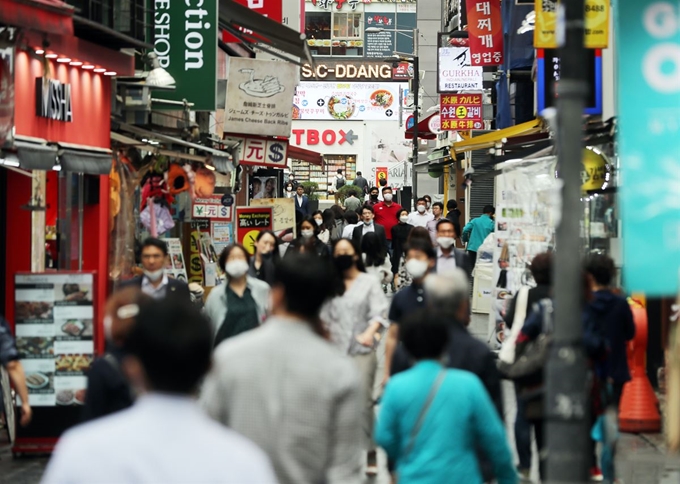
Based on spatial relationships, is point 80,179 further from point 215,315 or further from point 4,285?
point 215,315

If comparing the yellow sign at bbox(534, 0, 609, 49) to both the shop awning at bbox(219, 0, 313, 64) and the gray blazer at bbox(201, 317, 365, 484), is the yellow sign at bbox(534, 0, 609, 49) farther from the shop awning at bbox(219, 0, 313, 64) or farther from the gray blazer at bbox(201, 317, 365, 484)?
the gray blazer at bbox(201, 317, 365, 484)

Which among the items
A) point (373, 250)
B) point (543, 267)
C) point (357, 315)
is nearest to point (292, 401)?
point (543, 267)

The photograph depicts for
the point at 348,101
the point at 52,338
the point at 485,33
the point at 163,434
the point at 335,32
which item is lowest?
the point at 52,338

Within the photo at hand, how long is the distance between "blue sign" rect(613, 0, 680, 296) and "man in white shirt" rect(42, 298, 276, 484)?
329 centimetres

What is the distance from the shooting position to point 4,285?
13.3 m

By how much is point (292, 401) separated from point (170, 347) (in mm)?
1380

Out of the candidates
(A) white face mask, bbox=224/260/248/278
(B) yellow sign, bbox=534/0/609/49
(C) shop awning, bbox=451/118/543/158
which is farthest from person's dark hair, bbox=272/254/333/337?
(C) shop awning, bbox=451/118/543/158

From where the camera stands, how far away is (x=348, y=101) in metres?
78.9

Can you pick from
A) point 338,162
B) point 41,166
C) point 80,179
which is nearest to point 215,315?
point 41,166

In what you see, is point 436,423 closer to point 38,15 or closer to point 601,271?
point 601,271

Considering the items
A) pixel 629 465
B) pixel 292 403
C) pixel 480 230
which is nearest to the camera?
pixel 292 403

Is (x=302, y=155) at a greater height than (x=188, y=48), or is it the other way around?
(x=188, y=48)

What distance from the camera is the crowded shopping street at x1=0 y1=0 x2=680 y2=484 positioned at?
4.78 m

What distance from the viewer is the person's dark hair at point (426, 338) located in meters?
5.64
